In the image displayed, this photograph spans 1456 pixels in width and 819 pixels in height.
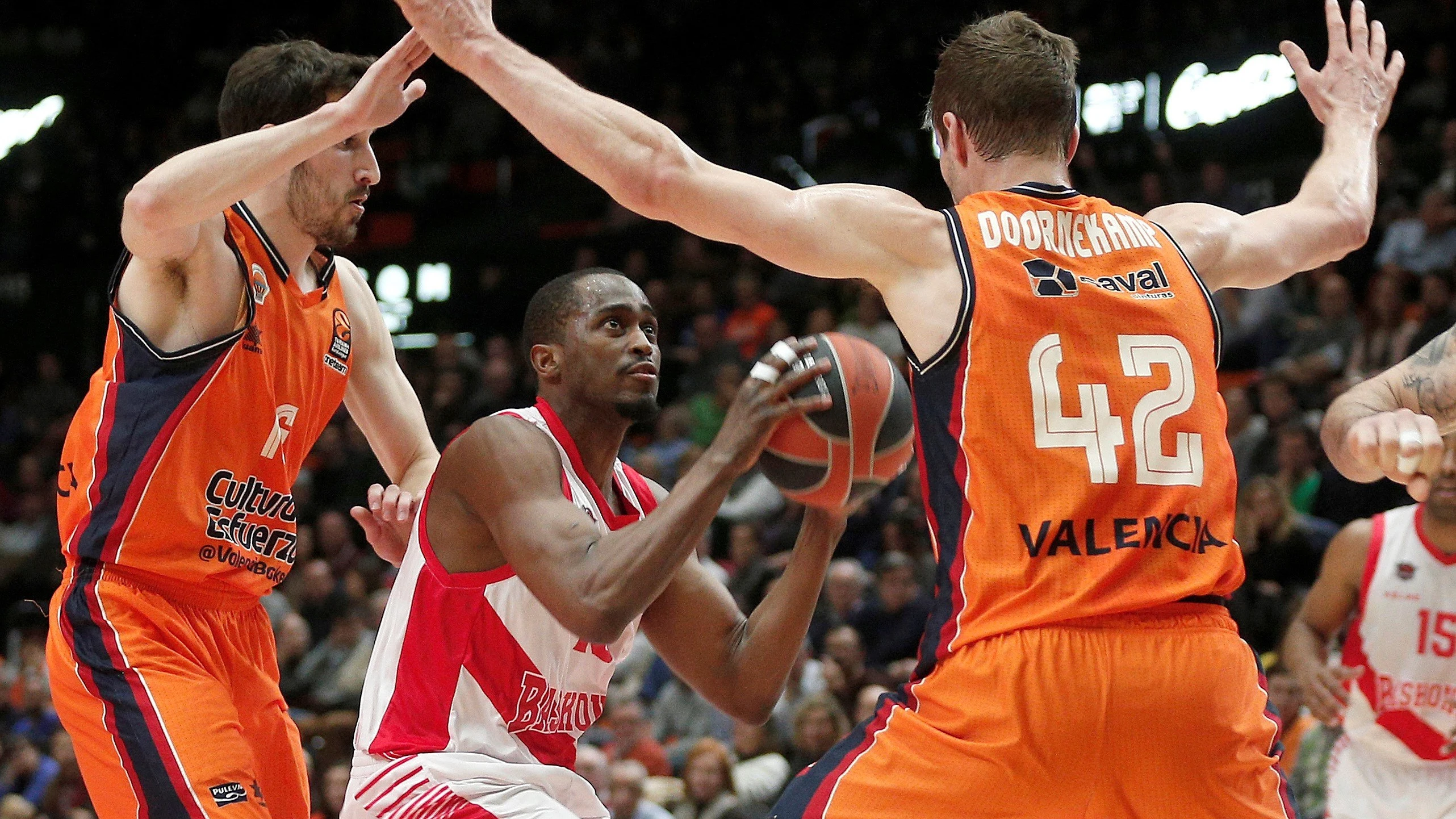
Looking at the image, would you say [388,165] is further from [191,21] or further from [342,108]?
[342,108]

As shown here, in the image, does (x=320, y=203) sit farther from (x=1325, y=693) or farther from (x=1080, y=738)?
(x=1325, y=693)

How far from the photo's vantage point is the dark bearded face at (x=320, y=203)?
472 cm

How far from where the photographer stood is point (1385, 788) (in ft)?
20.7

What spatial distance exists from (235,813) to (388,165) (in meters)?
17.0

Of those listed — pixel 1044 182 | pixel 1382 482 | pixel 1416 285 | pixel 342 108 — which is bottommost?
pixel 1382 482

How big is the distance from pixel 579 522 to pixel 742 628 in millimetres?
696

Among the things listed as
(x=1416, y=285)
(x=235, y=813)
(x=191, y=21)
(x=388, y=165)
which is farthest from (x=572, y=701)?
(x=191, y=21)

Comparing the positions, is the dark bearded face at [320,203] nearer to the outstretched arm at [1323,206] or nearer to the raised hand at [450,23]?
the raised hand at [450,23]

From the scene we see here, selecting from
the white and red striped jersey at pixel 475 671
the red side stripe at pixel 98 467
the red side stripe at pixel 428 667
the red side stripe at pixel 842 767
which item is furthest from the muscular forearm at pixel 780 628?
the red side stripe at pixel 98 467

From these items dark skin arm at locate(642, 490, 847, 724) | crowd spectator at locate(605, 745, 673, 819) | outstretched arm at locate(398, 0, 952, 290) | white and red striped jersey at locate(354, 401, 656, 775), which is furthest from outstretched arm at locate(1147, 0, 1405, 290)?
crowd spectator at locate(605, 745, 673, 819)

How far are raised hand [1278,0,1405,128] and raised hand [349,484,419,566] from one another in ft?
9.21

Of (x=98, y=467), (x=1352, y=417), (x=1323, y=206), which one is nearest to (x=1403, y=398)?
(x=1352, y=417)

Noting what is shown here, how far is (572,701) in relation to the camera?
4105mm

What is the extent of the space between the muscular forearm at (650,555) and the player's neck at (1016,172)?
3.05ft
